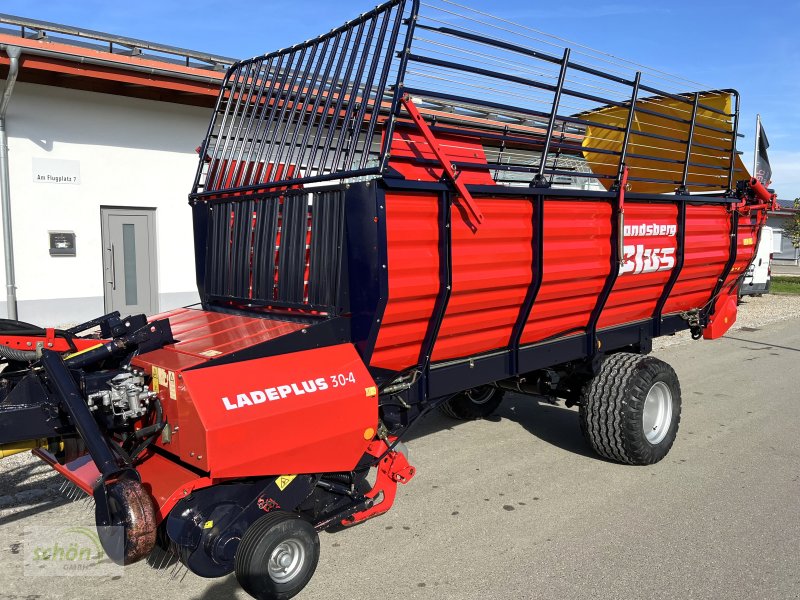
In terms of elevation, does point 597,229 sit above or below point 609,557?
above

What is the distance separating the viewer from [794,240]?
28969 millimetres

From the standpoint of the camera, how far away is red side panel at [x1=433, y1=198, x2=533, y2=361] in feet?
11.3

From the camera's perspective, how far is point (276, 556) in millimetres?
2838

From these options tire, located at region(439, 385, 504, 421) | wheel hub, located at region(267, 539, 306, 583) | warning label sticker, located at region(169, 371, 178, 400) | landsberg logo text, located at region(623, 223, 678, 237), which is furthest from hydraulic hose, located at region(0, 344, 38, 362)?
landsberg logo text, located at region(623, 223, 678, 237)

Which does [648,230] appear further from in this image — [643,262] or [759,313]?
[759,313]

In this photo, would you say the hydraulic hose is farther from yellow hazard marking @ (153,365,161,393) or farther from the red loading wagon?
yellow hazard marking @ (153,365,161,393)

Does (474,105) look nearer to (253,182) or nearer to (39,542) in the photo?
(253,182)

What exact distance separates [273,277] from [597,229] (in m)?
2.12

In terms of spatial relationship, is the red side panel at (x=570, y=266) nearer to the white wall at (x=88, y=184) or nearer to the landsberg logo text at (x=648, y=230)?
the landsberg logo text at (x=648, y=230)

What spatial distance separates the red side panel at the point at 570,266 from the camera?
12.9ft

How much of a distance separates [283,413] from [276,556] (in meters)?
0.63

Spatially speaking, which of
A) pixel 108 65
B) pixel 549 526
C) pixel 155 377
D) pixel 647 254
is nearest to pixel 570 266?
pixel 647 254

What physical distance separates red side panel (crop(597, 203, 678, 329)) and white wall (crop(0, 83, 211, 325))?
7.27 meters

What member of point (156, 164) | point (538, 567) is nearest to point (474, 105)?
point (538, 567)
